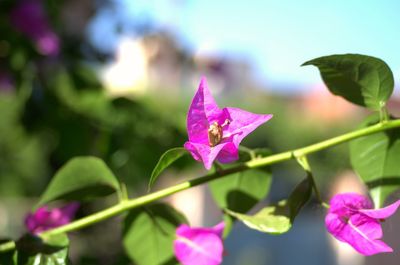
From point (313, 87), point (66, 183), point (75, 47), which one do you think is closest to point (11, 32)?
point (75, 47)

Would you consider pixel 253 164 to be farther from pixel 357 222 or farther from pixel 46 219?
pixel 46 219

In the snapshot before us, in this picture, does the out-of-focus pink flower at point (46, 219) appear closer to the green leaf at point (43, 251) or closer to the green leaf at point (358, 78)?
the green leaf at point (43, 251)

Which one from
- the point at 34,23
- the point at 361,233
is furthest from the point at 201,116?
the point at 34,23

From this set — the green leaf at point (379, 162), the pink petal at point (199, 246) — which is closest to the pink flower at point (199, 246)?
the pink petal at point (199, 246)

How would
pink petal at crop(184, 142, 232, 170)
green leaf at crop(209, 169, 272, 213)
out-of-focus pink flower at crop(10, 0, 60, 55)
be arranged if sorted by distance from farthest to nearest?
1. out-of-focus pink flower at crop(10, 0, 60, 55)
2. green leaf at crop(209, 169, 272, 213)
3. pink petal at crop(184, 142, 232, 170)

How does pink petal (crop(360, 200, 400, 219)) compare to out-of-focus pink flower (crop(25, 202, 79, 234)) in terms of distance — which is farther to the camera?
out-of-focus pink flower (crop(25, 202, 79, 234))

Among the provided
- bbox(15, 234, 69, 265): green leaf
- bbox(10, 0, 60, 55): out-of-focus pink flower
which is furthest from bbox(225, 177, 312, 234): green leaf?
A: bbox(10, 0, 60, 55): out-of-focus pink flower

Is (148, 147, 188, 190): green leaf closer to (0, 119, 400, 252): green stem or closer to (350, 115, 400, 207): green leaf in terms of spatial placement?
(0, 119, 400, 252): green stem
